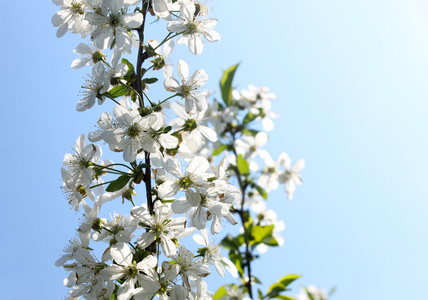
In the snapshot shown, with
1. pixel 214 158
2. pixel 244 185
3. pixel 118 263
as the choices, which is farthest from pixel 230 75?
pixel 118 263

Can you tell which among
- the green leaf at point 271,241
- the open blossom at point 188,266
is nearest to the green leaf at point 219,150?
the green leaf at point 271,241

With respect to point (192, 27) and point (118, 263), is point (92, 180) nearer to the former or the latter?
point (118, 263)

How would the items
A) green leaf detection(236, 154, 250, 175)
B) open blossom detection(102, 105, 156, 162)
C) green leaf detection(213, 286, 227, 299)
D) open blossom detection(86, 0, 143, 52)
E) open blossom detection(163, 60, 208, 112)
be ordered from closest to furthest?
open blossom detection(102, 105, 156, 162) → open blossom detection(86, 0, 143, 52) → open blossom detection(163, 60, 208, 112) → green leaf detection(213, 286, 227, 299) → green leaf detection(236, 154, 250, 175)

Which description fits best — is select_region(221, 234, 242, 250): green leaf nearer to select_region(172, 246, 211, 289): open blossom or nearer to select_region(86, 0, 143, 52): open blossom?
select_region(172, 246, 211, 289): open blossom

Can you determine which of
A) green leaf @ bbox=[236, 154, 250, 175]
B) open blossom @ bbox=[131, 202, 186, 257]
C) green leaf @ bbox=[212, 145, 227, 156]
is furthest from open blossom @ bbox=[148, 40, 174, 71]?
green leaf @ bbox=[212, 145, 227, 156]

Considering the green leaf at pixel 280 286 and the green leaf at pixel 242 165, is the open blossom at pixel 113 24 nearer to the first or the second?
the green leaf at pixel 242 165

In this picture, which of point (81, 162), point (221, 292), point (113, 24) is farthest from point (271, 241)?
point (113, 24)

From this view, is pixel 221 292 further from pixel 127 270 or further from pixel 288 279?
pixel 127 270
